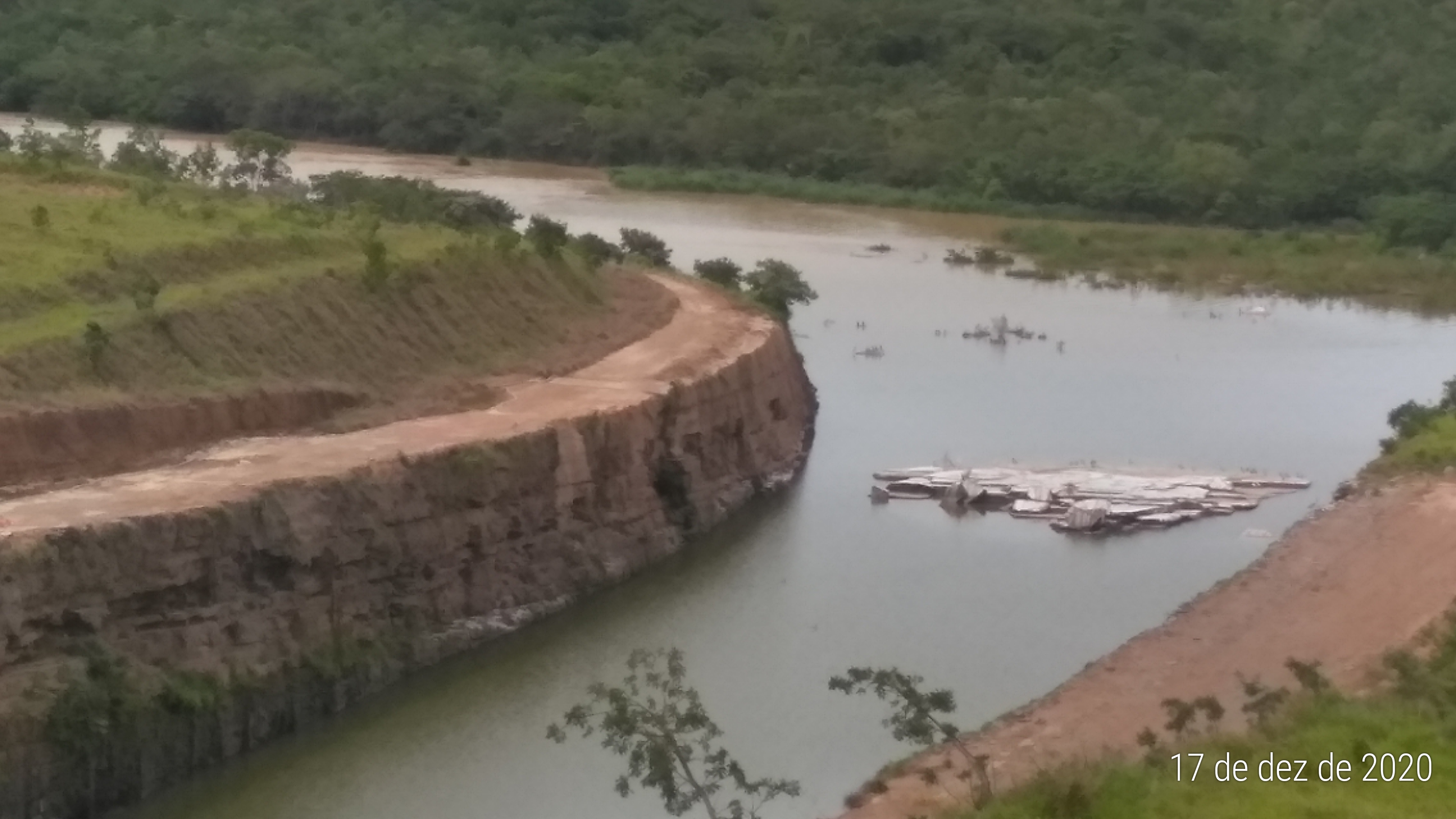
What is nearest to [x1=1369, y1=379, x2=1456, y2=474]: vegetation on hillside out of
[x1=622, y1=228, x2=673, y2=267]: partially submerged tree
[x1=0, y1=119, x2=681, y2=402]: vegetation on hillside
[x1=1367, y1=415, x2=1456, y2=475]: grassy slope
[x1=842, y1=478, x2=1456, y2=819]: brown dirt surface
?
[x1=1367, y1=415, x2=1456, y2=475]: grassy slope

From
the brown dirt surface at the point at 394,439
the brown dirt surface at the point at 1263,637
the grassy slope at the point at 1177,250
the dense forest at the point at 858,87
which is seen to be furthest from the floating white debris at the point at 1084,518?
the dense forest at the point at 858,87

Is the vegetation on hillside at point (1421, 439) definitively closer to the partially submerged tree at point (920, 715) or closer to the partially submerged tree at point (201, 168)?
the partially submerged tree at point (920, 715)

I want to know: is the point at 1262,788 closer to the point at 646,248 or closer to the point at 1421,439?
the point at 1421,439

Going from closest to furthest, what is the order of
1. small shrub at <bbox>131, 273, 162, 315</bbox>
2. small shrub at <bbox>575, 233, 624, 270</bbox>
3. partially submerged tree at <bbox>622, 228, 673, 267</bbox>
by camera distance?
small shrub at <bbox>131, 273, 162, 315</bbox> < small shrub at <bbox>575, 233, 624, 270</bbox> < partially submerged tree at <bbox>622, 228, 673, 267</bbox>

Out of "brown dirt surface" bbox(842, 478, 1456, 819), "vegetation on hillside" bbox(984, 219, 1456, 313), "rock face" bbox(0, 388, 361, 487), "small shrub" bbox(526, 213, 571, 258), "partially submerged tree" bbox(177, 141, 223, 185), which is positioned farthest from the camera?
"vegetation on hillside" bbox(984, 219, 1456, 313)

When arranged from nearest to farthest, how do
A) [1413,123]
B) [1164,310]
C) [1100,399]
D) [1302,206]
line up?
[1100,399]
[1164,310]
[1302,206]
[1413,123]

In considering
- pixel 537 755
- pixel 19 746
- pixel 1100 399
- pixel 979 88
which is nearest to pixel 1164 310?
pixel 1100 399

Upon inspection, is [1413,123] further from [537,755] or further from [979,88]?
[537,755]

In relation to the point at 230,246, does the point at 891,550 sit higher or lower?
lower

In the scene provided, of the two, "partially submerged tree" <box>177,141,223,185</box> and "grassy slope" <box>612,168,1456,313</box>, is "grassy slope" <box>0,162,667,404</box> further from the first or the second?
"grassy slope" <box>612,168,1456,313</box>
